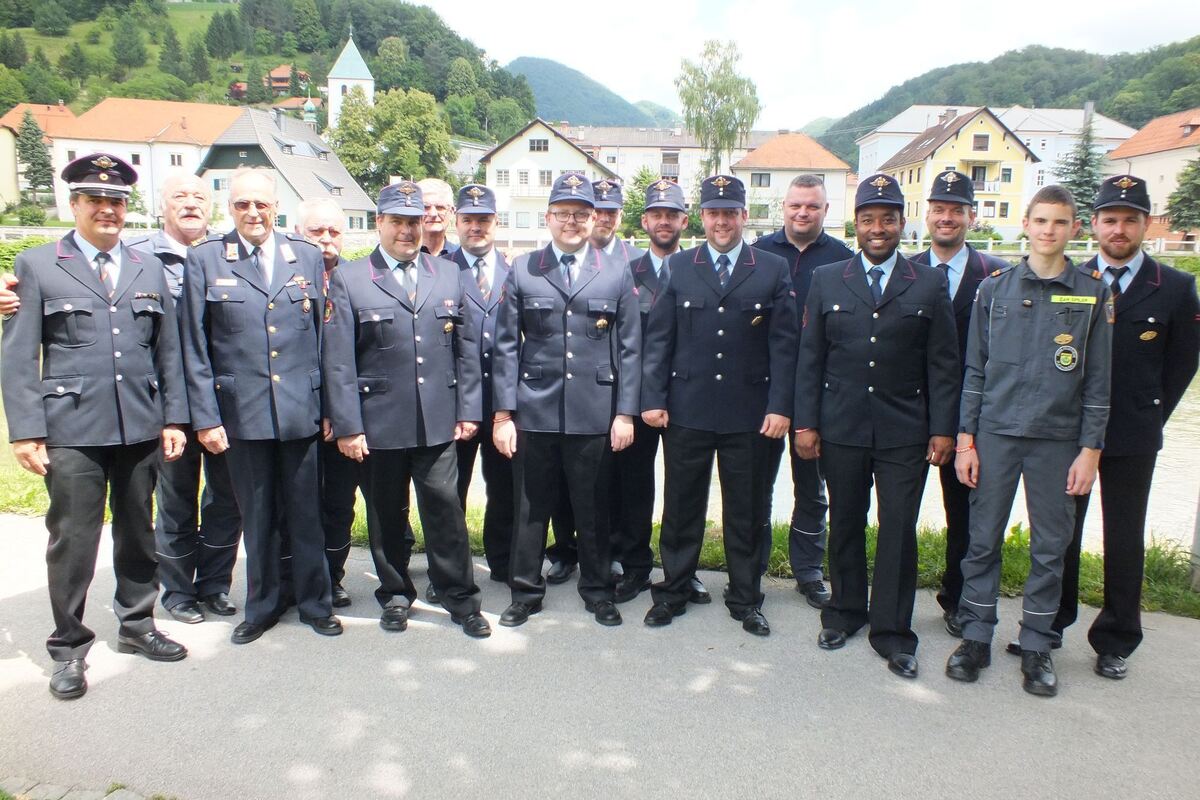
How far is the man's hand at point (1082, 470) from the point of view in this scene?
3.97m

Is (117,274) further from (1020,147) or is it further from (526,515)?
(1020,147)

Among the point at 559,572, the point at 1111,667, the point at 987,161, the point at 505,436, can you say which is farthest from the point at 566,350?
the point at 987,161

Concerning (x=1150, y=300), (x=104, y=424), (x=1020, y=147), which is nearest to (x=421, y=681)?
(x=104, y=424)

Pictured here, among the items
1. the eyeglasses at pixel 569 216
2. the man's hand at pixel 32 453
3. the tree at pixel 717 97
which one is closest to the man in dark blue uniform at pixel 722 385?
the eyeglasses at pixel 569 216

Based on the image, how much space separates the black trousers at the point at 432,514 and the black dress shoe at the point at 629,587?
85 centimetres

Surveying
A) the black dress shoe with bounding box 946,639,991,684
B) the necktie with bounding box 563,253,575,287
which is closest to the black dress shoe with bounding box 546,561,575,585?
the necktie with bounding box 563,253,575,287

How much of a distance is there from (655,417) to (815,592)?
141cm

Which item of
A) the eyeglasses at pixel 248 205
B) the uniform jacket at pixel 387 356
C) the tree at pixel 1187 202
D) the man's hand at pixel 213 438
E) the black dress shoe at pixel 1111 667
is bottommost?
the black dress shoe at pixel 1111 667

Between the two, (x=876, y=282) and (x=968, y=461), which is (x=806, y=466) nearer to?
(x=968, y=461)

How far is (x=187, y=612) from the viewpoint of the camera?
4.83 m

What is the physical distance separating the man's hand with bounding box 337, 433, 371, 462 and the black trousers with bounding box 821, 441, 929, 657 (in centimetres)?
244

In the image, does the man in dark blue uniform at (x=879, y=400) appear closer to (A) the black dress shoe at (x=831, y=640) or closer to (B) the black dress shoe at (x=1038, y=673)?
(A) the black dress shoe at (x=831, y=640)

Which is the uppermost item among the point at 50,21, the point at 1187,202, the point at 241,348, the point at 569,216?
the point at 50,21

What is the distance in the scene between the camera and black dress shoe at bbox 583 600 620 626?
4.71 m
